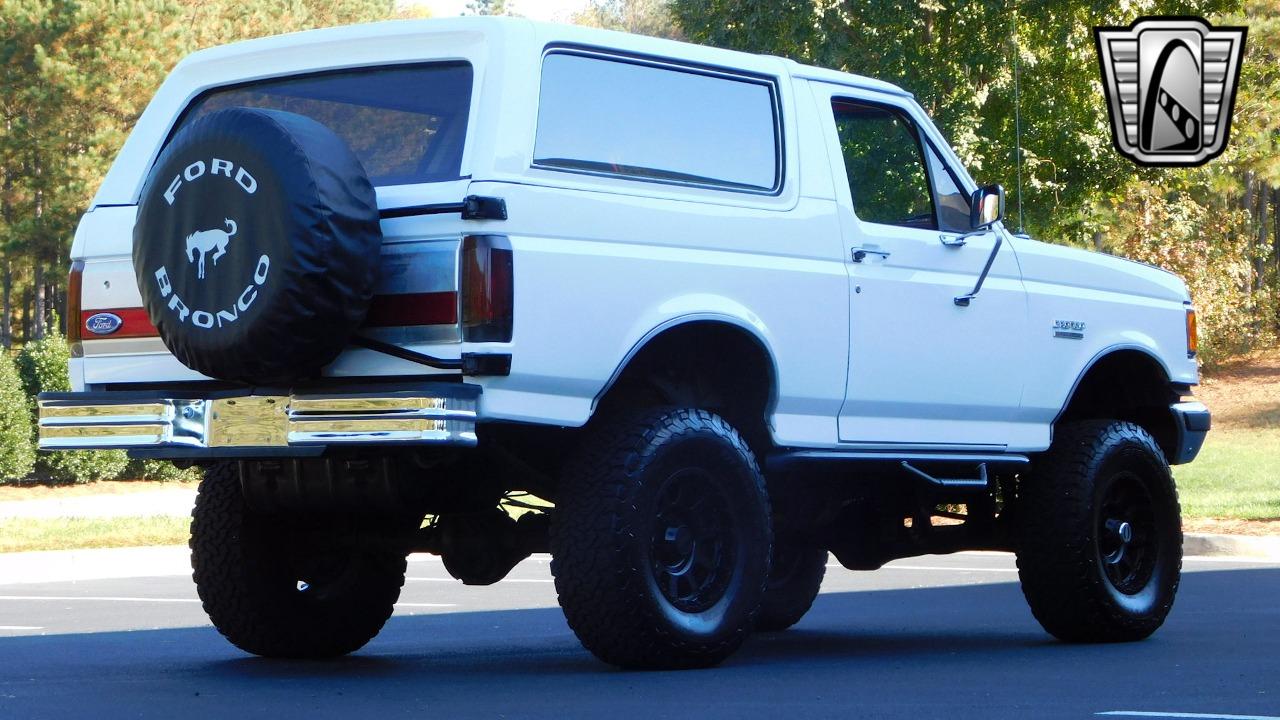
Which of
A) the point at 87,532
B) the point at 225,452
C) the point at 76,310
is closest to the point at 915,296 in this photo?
the point at 225,452

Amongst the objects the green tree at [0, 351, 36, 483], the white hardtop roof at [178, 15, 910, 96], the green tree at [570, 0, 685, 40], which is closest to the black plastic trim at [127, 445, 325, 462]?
the white hardtop roof at [178, 15, 910, 96]

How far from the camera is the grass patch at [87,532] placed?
53.4ft

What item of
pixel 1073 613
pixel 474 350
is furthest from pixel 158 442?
pixel 1073 613

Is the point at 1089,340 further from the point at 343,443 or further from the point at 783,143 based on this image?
the point at 343,443

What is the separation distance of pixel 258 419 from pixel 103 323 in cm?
108

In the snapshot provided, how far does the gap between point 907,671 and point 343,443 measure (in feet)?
8.14

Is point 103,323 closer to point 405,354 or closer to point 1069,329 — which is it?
point 405,354

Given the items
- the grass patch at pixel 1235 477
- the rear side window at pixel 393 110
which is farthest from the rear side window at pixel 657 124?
the grass patch at pixel 1235 477

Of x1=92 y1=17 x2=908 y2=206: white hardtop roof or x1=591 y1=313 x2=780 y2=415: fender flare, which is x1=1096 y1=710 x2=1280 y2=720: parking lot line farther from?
x1=92 y1=17 x2=908 y2=206: white hardtop roof

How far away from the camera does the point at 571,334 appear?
642 centimetres

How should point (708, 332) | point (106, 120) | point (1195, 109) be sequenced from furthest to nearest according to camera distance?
point (106, 120)
point (1195, 109)
point (708, 332)

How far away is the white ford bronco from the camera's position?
248 inches

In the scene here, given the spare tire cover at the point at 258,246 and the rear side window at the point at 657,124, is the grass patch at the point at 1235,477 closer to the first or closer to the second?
the rear side window at the point at 657,124

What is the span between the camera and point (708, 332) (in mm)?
7137
